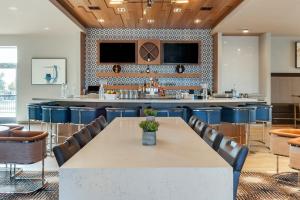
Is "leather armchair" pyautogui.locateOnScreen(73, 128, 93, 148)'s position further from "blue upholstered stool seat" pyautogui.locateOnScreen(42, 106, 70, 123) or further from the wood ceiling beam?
the wood ceiling beam

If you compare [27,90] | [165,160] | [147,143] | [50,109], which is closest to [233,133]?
[50,109]

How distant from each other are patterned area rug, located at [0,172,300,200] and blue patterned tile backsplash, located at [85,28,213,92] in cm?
639

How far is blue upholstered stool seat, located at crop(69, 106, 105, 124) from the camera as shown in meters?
6.46

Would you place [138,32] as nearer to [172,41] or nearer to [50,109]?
[172,41]

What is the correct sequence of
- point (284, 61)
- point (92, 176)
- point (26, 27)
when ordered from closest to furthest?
point (92, 176) → point (26, 27) → point (284, 61)

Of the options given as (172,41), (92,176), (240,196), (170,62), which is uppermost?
(172,41)

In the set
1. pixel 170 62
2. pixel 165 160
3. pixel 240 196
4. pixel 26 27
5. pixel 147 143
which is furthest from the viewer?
pixel 170 62

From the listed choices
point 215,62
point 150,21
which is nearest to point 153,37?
point 150,21

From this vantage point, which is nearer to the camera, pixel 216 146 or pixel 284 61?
pixel 216 146

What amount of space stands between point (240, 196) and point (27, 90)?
31.2ft

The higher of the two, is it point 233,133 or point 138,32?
point 138,32

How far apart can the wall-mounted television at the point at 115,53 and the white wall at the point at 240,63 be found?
10.3 ft

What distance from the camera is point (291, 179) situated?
16.1ft

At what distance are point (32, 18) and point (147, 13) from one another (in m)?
2.99
